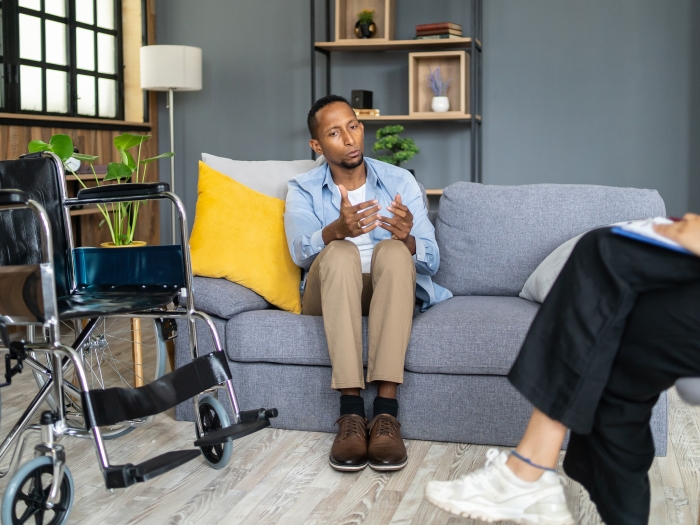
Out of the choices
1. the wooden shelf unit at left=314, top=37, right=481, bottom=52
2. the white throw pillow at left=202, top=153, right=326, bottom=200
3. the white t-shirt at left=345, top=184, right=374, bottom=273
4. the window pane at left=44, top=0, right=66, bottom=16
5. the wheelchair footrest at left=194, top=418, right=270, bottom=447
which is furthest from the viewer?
the wooden shelf unit at left=314, top=37, right=481, bottom=52

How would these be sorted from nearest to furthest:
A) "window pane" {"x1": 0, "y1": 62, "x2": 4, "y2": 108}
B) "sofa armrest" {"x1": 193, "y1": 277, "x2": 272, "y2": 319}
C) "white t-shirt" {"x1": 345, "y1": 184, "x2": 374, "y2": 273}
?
1. "sofa armrest" {"x1": 193, "y1": 277, "x2": 272, "y2": 319}
2. "white t-shirt" {"x1": 345, "y1": 184, "x2": 374, "y2": 273}
3. "window pane" {"x1": 0, "y1": 62, "x2": 4, "y2": 108}

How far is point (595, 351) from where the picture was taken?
1.26 meters

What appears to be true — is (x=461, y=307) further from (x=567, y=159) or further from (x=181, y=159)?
(x=181, y=159)

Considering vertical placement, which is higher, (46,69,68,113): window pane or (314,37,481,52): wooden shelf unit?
(314,37,481,52): wooden shelf unit

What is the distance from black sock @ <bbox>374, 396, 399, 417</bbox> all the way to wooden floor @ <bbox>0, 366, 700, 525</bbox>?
144 mm

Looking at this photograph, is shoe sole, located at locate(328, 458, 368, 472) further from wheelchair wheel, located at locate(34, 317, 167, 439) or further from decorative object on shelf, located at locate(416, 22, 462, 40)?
decorative object on shelf, located at locate(416, 22, 462, 40)

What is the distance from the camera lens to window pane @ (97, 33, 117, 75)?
4887 mm

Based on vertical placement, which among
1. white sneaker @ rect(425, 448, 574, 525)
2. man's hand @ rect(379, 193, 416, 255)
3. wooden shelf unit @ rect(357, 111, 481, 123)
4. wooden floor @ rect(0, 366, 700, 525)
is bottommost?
wooden floor @ rect(0, 366, 700, 525)

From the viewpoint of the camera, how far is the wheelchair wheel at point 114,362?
2383 millimetres

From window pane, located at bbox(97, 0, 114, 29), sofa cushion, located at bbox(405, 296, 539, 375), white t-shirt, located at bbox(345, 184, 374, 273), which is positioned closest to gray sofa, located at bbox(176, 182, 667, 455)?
sofa cushion, located at bbox(405, 296, 539, 375)

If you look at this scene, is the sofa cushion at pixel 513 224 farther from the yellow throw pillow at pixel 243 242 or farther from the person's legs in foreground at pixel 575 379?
the person's legs in foreground at pixel 575 379

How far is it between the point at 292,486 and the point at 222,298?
2.18 ft

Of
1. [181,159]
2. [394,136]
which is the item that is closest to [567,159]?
[394,136]

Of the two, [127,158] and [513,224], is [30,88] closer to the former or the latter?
[127,158]
